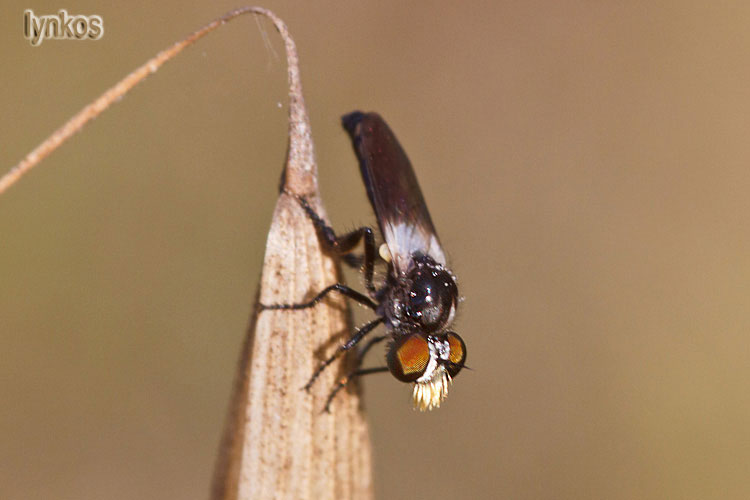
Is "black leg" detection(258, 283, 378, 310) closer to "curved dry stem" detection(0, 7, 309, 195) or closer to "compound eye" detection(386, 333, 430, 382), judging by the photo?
"compound eye" detection(386, 333, 430, 382)

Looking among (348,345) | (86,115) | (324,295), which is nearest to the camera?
(86,115)

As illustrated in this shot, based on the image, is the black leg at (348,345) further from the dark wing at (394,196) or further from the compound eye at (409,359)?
the dark wing at (394,196)

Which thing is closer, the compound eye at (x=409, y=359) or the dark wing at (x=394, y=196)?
the compound eye at (x=409, y=359)

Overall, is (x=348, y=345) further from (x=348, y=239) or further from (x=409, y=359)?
(x=348, y=239)

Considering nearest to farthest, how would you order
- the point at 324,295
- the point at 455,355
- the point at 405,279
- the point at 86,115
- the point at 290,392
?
the point at 86,115, the point at 290,392, the point at 324,295, the point at 455,355, the point at 405,279

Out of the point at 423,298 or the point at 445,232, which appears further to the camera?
the point at 445,232

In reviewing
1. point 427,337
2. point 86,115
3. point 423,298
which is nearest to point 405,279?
point 423,298

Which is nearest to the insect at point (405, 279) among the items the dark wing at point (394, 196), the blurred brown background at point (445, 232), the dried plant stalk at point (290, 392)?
the dark wing at point (394, 196)

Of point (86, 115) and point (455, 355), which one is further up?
point (86, 115)
